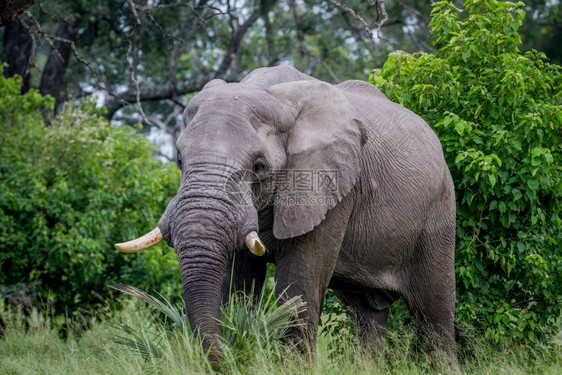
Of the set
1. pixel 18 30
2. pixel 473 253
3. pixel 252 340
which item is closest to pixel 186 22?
pixel 18 30

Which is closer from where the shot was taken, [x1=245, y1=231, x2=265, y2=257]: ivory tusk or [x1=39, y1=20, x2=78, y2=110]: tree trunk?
[x1=245, y1=231, x2=265, y2=257]: ivory tusk

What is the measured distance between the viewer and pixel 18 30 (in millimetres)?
13836

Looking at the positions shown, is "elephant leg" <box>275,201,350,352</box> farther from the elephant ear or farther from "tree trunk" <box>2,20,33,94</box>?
"tree trunk" <box>2,20,33,94</box>

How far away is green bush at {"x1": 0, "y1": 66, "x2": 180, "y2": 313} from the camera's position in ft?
29.6

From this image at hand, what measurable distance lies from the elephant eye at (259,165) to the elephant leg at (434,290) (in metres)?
1.76

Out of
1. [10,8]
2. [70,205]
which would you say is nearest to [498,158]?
[10,8]

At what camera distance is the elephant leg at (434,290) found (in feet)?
20.4

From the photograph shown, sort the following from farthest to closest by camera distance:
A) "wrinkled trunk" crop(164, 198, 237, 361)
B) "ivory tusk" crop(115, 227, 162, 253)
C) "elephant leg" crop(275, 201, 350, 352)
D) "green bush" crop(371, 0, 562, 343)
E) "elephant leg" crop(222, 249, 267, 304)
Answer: "green bush" crop(371, 0, 562, 343)
"elephant leg" crop(222, 249, 267, 304)
"elephant leg" crop(275, 201, 350, 352)
"ivory tusk" crop(115, 227, 162, 253)
"wrinkled trunk" crop(164, 198, 237, 361)

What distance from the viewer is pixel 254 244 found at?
181 inches

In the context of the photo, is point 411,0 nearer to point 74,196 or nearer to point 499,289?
point 74,196

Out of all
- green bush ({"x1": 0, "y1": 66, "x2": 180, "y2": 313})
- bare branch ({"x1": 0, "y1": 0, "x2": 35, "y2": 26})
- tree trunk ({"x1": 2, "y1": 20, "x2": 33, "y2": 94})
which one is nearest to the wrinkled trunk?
bare branch ({"x1": 0, "y1": 0, "x2": 35, "y2": 26})

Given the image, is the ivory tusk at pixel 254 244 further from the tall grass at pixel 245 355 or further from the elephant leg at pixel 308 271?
the elephant leg at pixel 308 271

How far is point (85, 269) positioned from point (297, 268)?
444 cm

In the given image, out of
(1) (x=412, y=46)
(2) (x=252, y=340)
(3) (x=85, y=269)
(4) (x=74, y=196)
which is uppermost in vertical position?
(2) (x=252, y=340)
